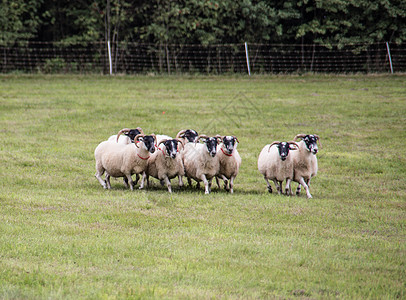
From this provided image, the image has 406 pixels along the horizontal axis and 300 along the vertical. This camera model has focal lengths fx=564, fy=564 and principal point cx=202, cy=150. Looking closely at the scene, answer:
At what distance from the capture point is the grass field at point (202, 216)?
665 centimetres

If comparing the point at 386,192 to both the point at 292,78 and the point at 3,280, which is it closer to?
the point at 3,280

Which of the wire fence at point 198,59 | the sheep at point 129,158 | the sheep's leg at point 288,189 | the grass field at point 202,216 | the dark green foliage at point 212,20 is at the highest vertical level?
the dark green foliage at point 212,20

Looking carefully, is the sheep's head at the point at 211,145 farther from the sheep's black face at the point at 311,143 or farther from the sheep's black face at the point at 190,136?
the sheep's black face at the point at 311,143

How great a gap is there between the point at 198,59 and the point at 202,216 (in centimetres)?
2460

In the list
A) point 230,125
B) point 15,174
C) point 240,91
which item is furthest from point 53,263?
point 240,91

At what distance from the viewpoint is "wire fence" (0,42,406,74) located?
32.5 metres

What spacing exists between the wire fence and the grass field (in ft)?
30.4

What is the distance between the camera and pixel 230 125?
2150cm

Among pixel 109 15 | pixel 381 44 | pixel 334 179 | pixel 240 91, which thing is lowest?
pixel 334 179

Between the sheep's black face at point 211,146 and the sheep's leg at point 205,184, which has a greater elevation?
the sheep's black face at point 211,146

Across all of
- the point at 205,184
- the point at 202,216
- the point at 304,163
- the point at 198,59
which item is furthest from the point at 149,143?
the point at 198,59

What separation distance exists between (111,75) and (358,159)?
56.6 feet

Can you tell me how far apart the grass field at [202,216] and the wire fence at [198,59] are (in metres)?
9.26

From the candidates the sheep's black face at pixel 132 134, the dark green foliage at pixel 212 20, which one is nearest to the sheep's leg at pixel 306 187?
the sheep's black face at pixel 132 134
